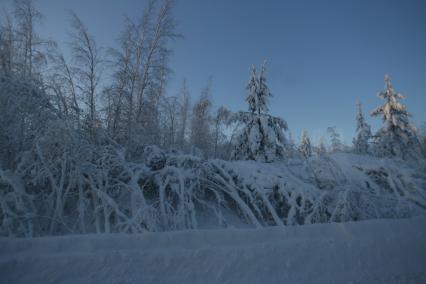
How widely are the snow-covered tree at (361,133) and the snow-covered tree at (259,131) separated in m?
13.3

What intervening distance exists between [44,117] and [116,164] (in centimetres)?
110

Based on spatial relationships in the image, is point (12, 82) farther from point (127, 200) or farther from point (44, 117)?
point (127, 200)

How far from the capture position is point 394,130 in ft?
46.9

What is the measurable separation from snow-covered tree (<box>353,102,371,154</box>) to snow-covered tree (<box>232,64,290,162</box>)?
1333 cm

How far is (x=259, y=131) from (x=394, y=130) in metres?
11.7

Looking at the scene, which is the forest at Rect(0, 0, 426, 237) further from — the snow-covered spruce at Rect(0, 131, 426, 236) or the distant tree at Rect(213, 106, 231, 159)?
the distant tree at Rect(213, 106, 231, 159)

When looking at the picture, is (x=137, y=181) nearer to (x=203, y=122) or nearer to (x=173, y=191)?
(x=173, y=191)

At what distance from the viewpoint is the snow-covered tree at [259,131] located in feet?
30.5

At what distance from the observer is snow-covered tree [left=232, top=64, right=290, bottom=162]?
30.5 ft

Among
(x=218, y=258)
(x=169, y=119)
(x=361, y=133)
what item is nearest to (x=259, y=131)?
(x=169, y=119)

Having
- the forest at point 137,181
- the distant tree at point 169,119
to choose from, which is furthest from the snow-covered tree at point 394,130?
the distant tree at point 169,119

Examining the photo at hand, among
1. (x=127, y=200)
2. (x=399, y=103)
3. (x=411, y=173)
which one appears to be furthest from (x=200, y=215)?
(x=399, y=103)

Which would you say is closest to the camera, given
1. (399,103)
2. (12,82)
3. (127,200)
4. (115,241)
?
(115,241)

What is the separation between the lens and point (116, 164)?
3.14m
